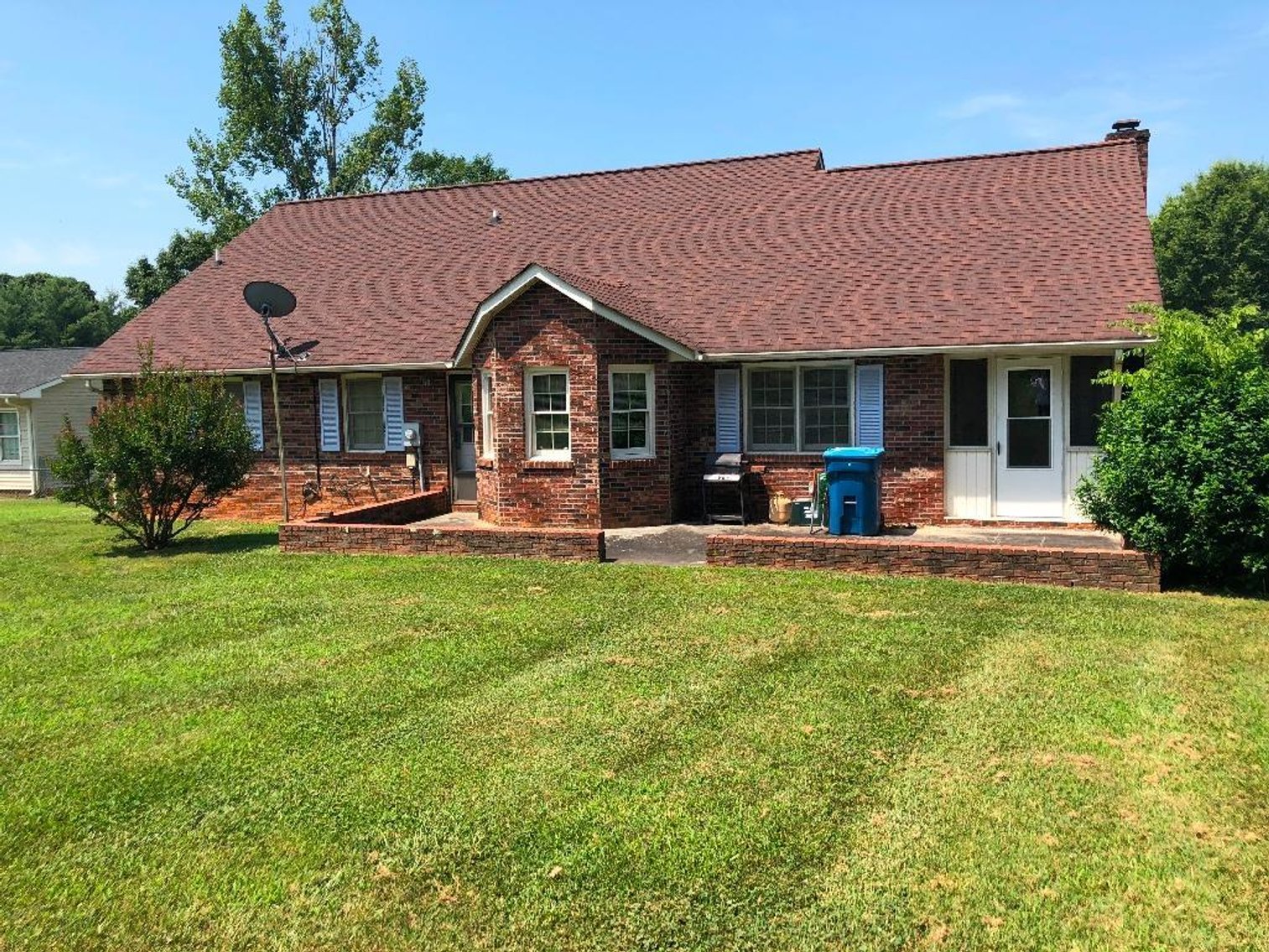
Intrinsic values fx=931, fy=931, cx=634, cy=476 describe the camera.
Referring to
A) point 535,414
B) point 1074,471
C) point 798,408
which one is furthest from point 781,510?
point 1074,471

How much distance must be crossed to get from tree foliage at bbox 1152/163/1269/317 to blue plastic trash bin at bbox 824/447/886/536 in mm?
46009

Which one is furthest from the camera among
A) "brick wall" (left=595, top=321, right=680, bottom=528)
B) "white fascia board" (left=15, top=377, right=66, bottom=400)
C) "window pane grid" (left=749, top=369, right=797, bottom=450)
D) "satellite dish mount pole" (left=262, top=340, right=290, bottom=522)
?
"white fascia board" (left=15, top=377, right=66, bottom=400)

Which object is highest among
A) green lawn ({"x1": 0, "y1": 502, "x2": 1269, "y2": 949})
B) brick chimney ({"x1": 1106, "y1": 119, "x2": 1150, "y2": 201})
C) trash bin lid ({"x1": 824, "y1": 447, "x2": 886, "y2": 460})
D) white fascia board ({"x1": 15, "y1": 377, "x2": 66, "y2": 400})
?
brick chimney ({"x1": 1106, "y1": 119, "x2": 1150, "y2": 201})

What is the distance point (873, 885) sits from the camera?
4.02m

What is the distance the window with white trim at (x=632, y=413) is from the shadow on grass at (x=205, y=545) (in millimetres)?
5323

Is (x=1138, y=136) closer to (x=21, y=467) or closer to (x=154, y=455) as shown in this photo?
(x=154, y=455)

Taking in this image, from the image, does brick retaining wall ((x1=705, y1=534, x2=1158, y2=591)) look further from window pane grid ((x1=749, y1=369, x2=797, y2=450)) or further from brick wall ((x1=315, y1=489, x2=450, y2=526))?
brick wall ((x1=315, y1=489, x2=450, y2=526))

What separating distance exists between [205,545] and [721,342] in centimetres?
844

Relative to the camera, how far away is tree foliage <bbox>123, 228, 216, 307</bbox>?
39000 millimetres

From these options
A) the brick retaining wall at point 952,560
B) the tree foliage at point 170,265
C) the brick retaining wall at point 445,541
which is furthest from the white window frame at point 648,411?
the tree foliage at point 170,265

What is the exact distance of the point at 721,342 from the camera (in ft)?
48.0

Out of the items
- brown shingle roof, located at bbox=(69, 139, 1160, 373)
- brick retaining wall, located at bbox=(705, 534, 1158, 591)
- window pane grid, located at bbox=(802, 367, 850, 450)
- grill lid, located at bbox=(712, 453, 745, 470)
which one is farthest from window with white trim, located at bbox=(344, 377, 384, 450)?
brick retaining wall, located at bbox=(705, 534, 1158, 591)

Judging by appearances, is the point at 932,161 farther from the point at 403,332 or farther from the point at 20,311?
the point at 20,311

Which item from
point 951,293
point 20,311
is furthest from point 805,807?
point 20,311
